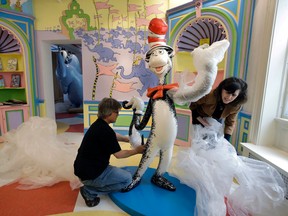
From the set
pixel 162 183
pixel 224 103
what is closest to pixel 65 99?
pixel 162 183

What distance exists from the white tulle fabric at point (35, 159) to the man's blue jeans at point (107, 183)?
11.0 inches

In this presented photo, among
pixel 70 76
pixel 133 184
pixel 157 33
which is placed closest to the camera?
pixel 157 33

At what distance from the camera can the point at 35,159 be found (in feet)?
6.28

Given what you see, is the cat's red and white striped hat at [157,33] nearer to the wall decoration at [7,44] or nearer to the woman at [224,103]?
the woman at [224,103]

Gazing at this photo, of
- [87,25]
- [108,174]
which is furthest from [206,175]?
[87,25]

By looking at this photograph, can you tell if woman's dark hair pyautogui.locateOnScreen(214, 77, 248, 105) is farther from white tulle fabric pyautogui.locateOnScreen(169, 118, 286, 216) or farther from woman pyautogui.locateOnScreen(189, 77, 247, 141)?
white tulle fabric pyautogui.locateOnScreen(169, 118, 286, 216)

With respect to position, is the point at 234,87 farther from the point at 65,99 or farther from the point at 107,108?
the point at 65,99

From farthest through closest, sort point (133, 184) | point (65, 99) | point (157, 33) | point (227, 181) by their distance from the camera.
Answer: point (65, 99) → point (133, 184) → point (157, 33) → point (227, 181)

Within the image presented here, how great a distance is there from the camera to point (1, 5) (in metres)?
2.84

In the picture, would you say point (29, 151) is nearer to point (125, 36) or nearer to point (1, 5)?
point (125, 36)

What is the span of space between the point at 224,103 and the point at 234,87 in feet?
0.66

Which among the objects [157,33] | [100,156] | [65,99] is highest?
[157,33]

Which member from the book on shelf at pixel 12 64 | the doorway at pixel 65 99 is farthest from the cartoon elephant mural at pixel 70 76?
the book on shelf at pixel 12 64

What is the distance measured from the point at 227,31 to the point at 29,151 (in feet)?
8.94
